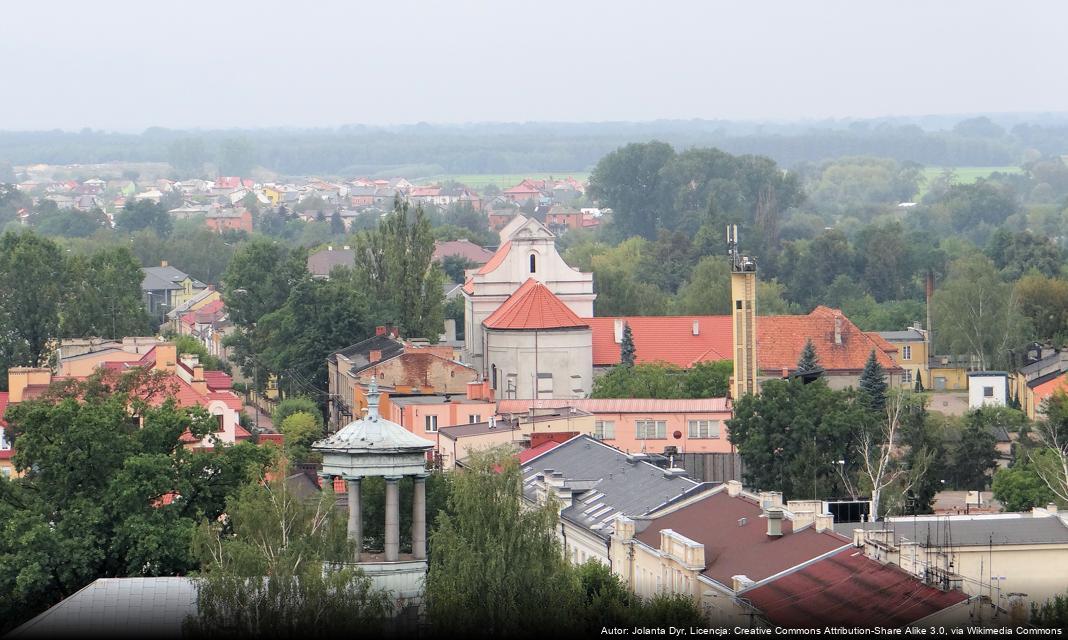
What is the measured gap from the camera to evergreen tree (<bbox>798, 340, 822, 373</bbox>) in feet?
248

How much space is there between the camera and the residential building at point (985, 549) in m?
36.0

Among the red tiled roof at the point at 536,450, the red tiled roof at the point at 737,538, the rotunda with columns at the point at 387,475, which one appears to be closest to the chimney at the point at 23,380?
the red tiled roof at the point at 536,450

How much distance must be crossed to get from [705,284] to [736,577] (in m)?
71.6

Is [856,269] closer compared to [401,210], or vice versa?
[401,210]

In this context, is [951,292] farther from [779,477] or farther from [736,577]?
[736,577]

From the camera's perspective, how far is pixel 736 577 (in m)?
36.9

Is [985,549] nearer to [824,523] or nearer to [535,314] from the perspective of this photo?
[824,523]

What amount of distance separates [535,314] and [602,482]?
27089mm

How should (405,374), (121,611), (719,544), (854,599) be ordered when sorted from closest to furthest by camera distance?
(854,599)
(121,611)
(719,544)
(405,374)

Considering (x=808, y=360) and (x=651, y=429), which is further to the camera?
(x=808, y=360)

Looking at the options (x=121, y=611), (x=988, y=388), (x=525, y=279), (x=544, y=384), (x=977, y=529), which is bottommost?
(x=988, y=388)

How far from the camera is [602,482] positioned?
49.1 m

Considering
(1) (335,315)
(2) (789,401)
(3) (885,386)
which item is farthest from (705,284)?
(2) (789,401)

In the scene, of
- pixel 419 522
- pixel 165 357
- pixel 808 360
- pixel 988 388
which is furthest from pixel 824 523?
pixel 988 388
